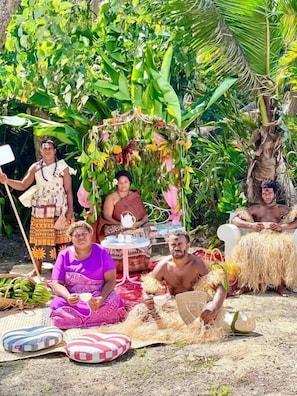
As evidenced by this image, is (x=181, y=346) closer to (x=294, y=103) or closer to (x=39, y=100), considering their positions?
(x=39, y=100)

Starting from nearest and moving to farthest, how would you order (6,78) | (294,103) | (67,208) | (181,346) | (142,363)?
(142,363), (181,346), (67,208), (6,78), (294,103)

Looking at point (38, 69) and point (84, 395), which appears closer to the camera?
point (84, 395)

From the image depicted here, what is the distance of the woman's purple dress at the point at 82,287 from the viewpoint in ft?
15.9

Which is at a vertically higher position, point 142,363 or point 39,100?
point 39,100

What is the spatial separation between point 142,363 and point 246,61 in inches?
170

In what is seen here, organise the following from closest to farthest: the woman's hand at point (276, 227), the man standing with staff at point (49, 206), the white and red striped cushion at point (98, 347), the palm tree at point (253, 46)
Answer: the white and red striped cushion at point (98, 347) → the woman's hand at point (276, 227) → the man standing with staff at point (49, 206) → the palm tree at point (253, 46)

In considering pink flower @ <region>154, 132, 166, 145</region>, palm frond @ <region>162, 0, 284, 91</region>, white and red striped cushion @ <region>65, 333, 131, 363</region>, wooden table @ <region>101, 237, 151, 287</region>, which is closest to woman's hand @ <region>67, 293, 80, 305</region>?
white and red striped cushion @ <region>65, 333, 131, 363</region>

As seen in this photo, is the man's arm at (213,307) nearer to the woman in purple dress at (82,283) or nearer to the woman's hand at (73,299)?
the woman in purple dress at (82,283)

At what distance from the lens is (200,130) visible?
9.50 meters

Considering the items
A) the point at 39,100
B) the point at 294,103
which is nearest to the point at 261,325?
the point at 39,100

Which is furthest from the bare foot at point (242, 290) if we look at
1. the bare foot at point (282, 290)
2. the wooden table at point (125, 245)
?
the wooden table at point (125, 245)

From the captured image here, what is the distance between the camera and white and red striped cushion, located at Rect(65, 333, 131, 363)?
3984 millimetres

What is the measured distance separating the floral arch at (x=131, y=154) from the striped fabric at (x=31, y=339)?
237cm

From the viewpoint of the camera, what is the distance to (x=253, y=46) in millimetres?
7066
